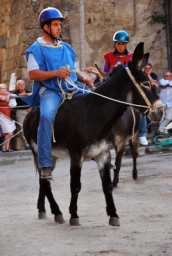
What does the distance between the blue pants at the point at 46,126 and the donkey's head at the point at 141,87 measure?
0.84 metres

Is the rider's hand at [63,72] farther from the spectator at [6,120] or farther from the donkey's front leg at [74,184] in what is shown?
the spectator at [6,120]

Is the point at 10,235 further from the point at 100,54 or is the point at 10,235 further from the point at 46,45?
the point at 100,54

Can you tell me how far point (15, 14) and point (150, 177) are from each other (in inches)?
427

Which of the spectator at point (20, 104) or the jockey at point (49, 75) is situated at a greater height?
the jockey at point (49, 75)

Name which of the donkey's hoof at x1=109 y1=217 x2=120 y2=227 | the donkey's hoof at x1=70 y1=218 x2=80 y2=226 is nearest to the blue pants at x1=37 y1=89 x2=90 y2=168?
the donkey's hoof at x1=70 y1=218 x2=80 y2=226

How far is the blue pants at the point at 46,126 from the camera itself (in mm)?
8500

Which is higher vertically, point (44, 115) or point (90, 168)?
A: point (44, 115)

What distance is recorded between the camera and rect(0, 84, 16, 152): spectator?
1841 centimetres

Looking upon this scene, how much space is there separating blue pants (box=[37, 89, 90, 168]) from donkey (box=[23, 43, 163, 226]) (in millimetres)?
89

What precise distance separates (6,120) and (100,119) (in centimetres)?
1021

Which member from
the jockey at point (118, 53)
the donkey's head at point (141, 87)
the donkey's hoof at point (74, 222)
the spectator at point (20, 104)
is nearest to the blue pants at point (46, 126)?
the donkey's hoof at point (74, 222)

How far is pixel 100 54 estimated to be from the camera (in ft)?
77.0

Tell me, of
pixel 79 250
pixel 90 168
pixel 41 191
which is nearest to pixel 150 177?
pixel 90 168

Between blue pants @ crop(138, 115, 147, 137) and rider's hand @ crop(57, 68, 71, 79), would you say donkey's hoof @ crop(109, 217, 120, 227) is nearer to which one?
rider's hand @ crop(57, 68, 71, 79)
